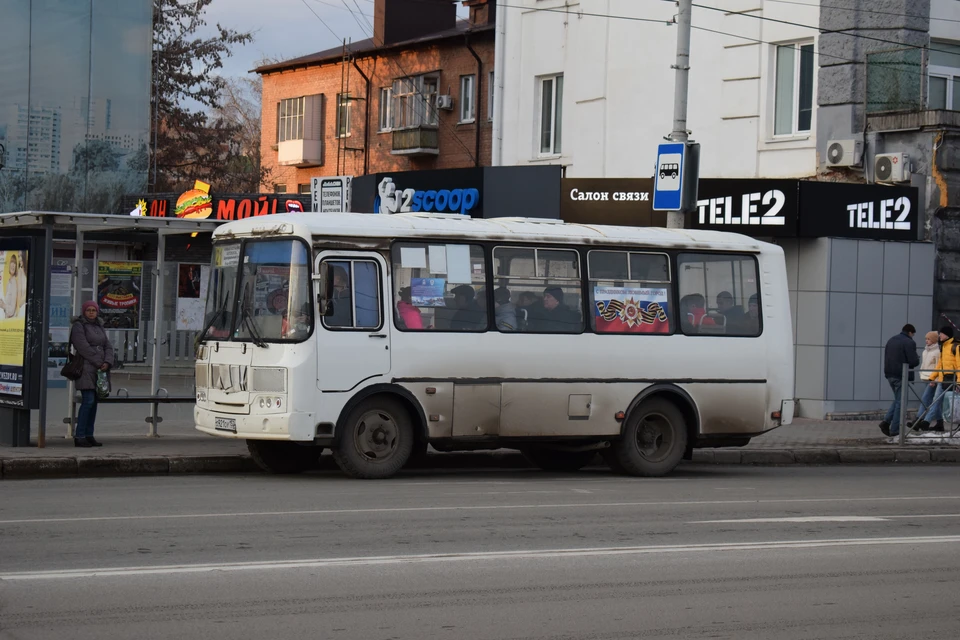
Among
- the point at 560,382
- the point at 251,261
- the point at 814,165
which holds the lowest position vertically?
the point at 560,382

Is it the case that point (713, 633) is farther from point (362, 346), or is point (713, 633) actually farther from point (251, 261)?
point (251, 261)

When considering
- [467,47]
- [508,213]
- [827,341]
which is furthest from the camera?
[467,47]

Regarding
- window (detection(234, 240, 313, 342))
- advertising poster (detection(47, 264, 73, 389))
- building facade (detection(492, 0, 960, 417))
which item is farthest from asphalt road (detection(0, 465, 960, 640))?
building facade (detection(492, 0, 960, 417))

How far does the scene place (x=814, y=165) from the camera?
24.5 metres

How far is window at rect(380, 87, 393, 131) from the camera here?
44.4m

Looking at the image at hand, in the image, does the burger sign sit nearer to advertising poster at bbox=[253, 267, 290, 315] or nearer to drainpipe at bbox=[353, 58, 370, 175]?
drainpipe at bbox=[353, 58, 370, 175]

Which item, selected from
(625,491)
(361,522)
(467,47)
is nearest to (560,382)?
(625,491)

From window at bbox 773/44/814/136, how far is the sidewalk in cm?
558

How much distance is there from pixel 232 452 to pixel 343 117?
105ft

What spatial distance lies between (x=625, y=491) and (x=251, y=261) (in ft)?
14.8

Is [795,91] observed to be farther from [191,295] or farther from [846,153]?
[191,295]

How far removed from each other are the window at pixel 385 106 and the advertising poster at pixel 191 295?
26973 millimetres

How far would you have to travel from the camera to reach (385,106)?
44812 millimetres

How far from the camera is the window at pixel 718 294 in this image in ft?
51.8
